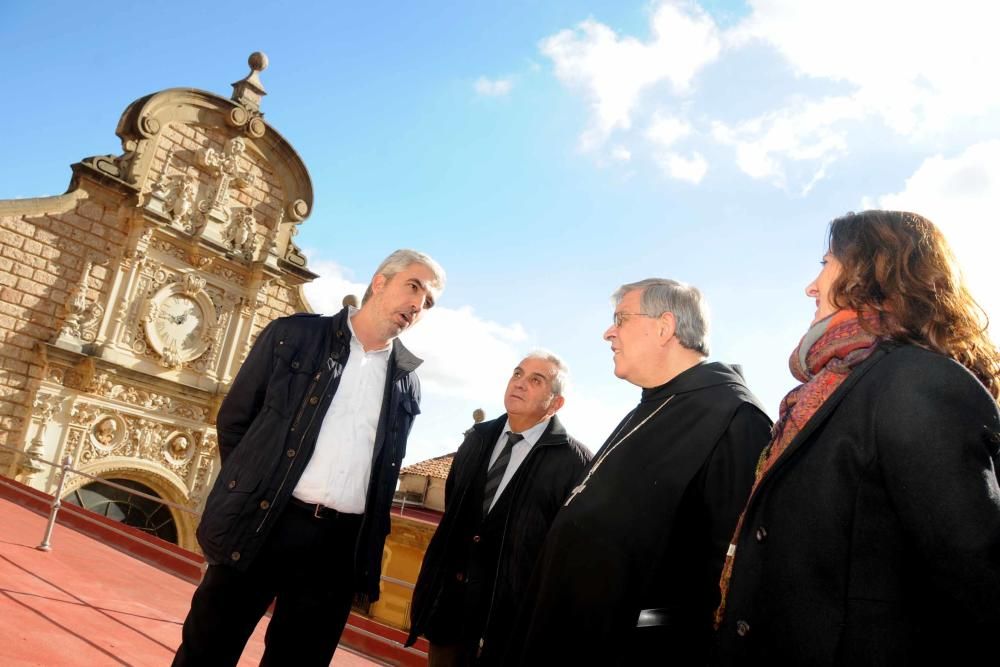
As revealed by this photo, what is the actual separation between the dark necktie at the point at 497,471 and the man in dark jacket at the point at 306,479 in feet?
1.82

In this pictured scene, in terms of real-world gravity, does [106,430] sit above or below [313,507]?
below

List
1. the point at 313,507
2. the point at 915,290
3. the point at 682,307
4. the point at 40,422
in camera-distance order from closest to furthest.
Answer: the point at 915,290
the point at 682,307
the point at 313,507
the point at 40,422

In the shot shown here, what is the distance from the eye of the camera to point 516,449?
10.9 feet

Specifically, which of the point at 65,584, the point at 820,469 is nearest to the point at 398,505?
the point at 65,584

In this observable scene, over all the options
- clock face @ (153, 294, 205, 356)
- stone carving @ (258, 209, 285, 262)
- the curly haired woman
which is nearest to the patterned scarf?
the curly haired woman

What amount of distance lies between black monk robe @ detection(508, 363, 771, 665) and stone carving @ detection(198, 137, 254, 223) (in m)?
A: 13.2

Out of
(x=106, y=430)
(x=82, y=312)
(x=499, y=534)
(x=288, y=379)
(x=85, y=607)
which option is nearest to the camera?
(x=288, y=379)

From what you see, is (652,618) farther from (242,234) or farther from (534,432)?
(242,234)

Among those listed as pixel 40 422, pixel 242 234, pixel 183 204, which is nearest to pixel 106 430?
pixel 40 422

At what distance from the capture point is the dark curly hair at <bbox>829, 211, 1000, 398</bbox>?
154 cm

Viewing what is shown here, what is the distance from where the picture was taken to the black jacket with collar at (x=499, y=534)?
9.30 feet

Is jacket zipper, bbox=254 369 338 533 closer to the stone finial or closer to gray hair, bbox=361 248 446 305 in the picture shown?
gray hair, bbox=361 248 446 305

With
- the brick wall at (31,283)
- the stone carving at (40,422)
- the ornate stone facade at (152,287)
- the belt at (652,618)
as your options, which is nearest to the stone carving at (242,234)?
the ornate stone facade at (152,287)

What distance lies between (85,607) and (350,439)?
8.21 feet
